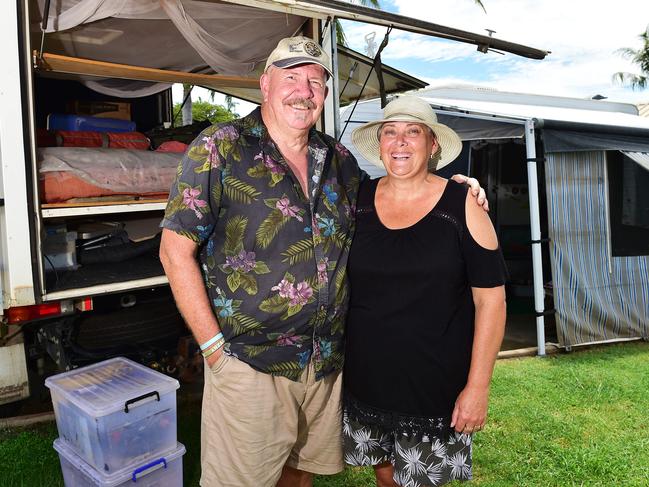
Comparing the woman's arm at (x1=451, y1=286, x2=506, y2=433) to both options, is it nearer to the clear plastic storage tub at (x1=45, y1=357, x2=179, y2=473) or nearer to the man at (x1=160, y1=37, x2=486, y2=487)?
the man at (x1=160, y1=37, x2=486, y2=487)

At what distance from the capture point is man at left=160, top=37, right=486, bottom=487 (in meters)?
2.00

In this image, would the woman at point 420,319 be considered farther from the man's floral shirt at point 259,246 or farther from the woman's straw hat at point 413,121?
the man's floral shirt at point 259,246

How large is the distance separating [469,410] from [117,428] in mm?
1588

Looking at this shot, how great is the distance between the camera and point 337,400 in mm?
2311

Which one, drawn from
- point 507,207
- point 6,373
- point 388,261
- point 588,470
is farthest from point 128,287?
point 507,207

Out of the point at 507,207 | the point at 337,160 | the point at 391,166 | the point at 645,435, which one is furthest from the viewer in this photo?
the point at 507,207

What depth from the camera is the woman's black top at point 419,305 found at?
2037 millimetres

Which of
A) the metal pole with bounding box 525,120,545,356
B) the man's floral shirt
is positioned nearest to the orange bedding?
the man's floral shirt

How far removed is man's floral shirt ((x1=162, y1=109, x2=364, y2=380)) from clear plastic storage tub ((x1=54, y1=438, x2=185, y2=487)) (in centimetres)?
100

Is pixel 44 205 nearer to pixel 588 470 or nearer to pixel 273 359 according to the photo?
pixel 273 359

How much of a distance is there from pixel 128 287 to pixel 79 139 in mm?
1370

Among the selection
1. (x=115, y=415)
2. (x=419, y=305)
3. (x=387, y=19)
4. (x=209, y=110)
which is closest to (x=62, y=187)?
(x=115, y=415)

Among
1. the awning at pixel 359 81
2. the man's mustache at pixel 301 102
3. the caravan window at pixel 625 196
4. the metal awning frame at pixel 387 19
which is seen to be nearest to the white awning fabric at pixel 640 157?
the caravan window at pixel 625 196

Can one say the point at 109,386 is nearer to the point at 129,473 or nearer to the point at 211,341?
the point at 129,473
